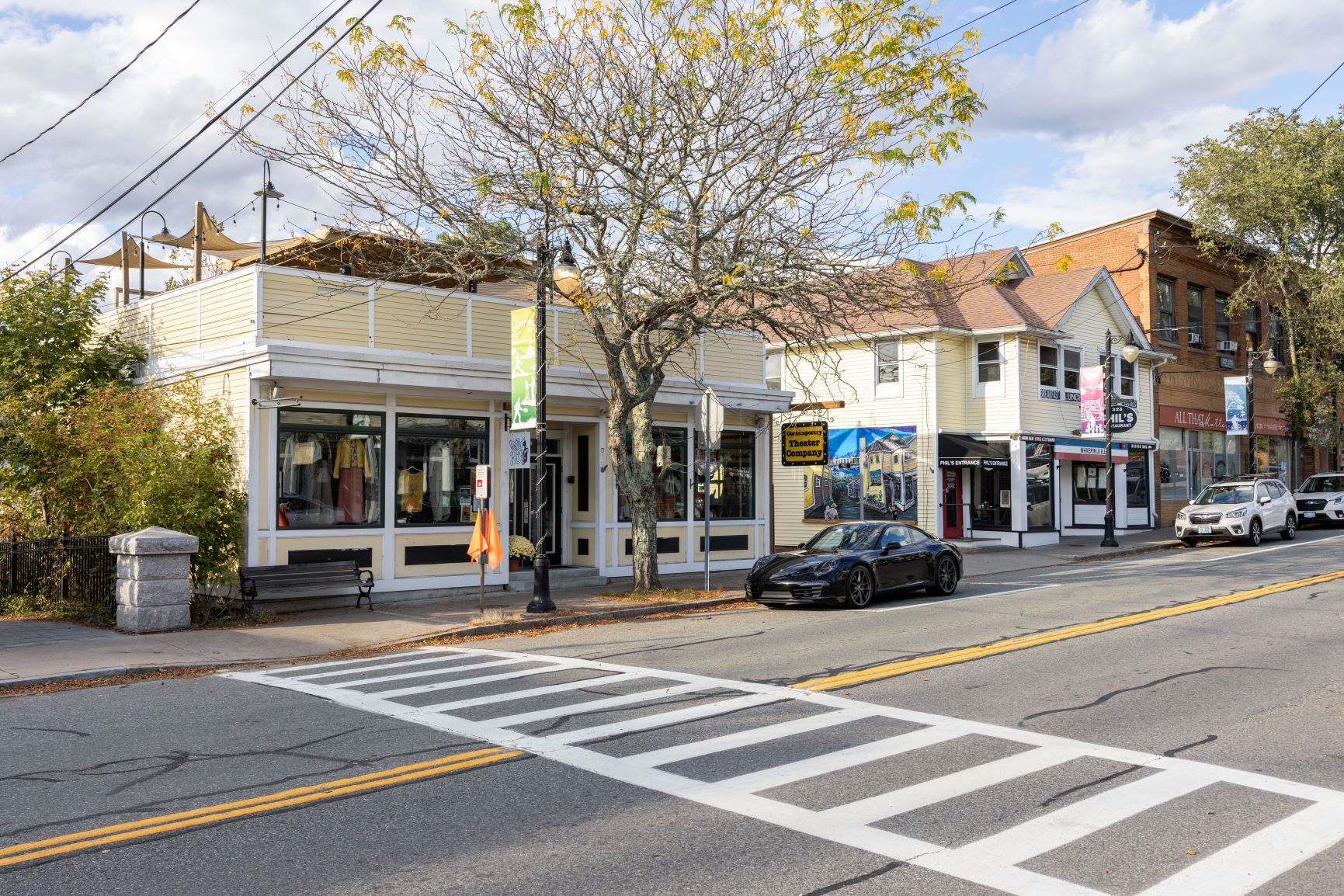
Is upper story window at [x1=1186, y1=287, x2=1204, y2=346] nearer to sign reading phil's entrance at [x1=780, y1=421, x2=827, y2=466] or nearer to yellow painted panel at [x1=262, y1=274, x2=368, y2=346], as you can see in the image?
sign reading phil's entrance at [x1=780, y1=421, x2=827, y2=466]

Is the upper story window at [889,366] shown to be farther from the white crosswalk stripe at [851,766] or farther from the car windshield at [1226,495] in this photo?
the white crosswalk stripe at [851,766]

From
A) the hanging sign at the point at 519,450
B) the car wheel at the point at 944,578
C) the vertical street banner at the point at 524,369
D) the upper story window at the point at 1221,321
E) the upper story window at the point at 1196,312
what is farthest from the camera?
the upper story window at the point at 1221,321

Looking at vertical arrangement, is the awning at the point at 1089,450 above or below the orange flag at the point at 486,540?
above

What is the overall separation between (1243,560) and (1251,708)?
15962mm

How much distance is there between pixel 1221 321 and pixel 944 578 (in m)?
29.3

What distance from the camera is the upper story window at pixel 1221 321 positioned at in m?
40.3

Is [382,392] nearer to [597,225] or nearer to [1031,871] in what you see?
[597,225]

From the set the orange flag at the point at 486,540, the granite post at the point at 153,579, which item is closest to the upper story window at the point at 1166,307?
the orange flag at the point at 486,540

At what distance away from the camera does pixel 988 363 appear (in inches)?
1220

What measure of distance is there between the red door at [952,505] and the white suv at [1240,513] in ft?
18.9

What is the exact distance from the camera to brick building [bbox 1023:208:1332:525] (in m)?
36.8

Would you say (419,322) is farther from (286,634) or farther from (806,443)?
(806,443)

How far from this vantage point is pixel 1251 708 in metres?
8.52

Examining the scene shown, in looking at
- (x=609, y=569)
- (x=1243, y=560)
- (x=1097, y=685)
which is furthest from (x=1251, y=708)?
(x=1243, y=560)
